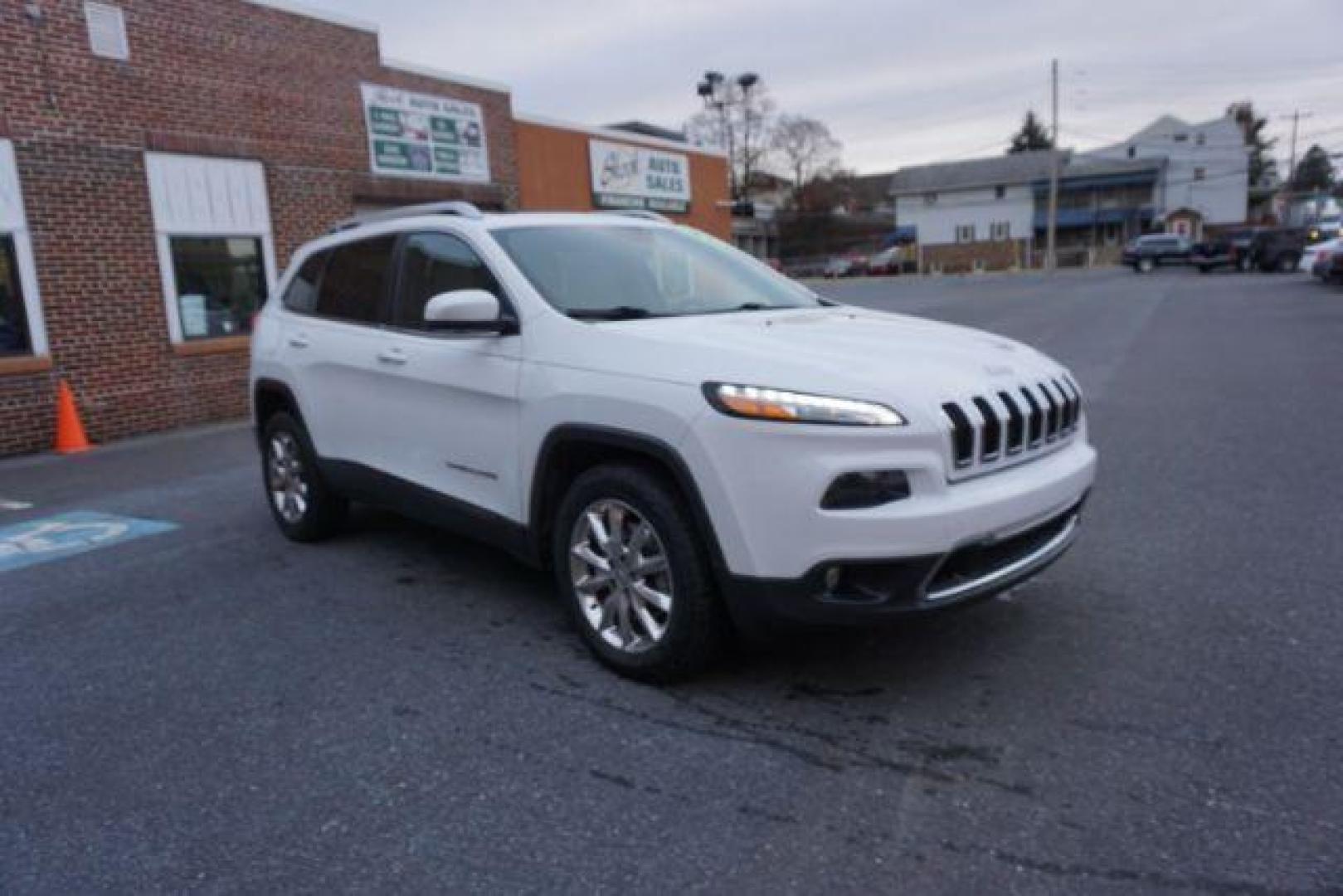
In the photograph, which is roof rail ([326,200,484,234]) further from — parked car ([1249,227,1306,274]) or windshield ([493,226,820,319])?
parked car ([1249,227,1306,274])

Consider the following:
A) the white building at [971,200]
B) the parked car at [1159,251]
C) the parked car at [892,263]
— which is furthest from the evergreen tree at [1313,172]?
the parked car at [1159,251]

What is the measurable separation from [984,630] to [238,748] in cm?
283

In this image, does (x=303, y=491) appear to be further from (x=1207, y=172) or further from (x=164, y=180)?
(x=1207, y=172)

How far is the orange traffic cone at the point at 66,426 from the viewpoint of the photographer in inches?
392

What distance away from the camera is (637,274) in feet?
14.3

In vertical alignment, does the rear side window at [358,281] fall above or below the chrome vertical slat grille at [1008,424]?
above

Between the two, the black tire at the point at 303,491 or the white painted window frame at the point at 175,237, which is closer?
the black tire at the point at 303,491

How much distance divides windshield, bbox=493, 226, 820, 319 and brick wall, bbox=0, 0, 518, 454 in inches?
313

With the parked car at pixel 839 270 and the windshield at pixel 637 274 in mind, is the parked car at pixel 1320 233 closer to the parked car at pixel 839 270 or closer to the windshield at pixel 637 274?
the parked car at pixel 839 270

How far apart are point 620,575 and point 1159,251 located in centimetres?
4379

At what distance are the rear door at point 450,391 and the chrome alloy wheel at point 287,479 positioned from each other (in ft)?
3.61

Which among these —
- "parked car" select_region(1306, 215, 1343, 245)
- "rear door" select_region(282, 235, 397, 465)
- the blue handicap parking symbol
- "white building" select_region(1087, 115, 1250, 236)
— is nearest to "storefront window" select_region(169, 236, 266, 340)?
the blue handicap parking symbol

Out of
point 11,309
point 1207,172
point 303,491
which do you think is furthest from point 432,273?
point 1207,172

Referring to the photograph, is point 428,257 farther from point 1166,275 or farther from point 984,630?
point 1166,275
